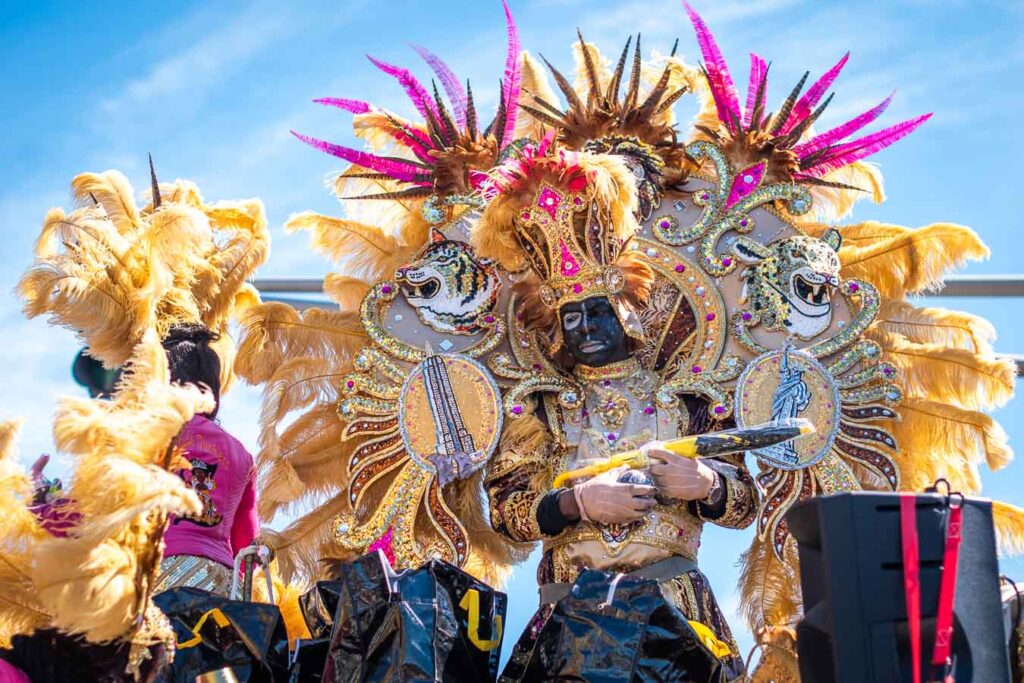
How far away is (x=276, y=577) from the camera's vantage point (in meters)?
5.08

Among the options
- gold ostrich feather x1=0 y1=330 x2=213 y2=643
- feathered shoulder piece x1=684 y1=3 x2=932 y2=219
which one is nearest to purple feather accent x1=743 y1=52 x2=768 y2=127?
feathered shoulder piece x1=684 y1=3 x2=932 y2=219

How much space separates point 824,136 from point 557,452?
158cm

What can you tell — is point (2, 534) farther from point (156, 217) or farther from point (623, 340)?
point (623, 340)

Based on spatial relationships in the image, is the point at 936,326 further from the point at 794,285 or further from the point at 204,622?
the point at 204,622

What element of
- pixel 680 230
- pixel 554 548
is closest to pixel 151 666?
pixel 554 548

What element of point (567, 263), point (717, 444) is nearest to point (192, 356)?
point (567, 263)

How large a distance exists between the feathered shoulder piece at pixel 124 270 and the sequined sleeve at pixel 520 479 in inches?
44.0

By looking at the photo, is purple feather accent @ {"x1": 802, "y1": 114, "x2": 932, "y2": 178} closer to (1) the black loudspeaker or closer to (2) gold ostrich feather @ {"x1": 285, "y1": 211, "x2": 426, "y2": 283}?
(2) gold ostrich feather @ {"x1": 285, "y1": 211, "x2": 426, "y2": 283}

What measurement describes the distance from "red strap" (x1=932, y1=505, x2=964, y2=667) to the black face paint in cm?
165

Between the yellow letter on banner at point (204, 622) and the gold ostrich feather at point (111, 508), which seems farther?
the yellow letter on banner at point (204, 622)

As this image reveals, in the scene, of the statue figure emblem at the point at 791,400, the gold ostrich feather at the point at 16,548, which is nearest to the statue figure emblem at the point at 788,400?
the statue figure emblem at the point at 791,400

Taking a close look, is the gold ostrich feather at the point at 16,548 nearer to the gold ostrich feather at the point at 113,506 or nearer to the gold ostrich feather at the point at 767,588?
the gold ostrich feather at the point at 113,506

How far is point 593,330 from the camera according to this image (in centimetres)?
483

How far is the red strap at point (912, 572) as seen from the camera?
130 inches
